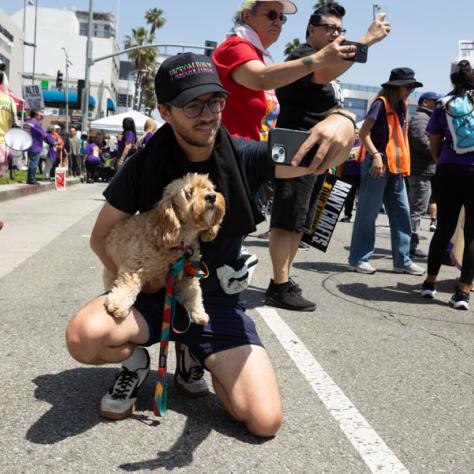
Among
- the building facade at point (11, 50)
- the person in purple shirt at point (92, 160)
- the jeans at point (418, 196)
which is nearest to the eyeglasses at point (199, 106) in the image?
the jeans at point (418, 196)

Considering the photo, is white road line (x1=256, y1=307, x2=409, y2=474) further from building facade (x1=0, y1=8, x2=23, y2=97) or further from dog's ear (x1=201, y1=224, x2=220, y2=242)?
building facade (x1=0, y1=8, x2=23, y2=97)

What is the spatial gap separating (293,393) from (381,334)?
145 centimetres

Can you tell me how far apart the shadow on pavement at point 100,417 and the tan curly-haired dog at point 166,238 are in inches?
18.0

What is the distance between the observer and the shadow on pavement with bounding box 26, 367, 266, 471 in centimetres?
246

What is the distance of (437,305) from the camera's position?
5.47m

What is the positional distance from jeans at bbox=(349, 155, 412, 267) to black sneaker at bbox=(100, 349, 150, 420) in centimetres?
428

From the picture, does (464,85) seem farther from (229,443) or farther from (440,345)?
(229,443)

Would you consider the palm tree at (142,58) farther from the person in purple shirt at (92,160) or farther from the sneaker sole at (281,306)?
the sneaker sole at (281,306)

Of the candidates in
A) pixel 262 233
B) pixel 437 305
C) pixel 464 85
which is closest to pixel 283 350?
pixel 437 305

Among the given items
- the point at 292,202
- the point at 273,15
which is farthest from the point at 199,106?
the point at 292,202

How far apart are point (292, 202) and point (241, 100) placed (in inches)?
50.4

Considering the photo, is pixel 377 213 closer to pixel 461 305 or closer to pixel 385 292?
pixel 385 292

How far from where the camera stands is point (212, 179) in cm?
271

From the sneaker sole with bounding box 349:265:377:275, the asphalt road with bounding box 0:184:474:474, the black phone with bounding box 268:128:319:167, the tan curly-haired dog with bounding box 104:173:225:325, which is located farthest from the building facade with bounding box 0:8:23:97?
the black phone with bounding box 268:128:319:167
